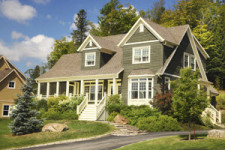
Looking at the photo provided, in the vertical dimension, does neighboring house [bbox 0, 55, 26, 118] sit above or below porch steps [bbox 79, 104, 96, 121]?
above

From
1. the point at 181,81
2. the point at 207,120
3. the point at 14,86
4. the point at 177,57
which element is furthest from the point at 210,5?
the point at 181,81

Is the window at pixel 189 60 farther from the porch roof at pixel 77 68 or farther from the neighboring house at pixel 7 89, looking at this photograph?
the neighboring house at pixel 7 89

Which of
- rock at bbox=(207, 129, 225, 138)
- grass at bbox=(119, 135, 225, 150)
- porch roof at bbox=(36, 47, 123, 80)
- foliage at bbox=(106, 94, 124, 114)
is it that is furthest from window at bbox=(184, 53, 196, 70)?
grass at bbox=(119, 135, 225, 150)

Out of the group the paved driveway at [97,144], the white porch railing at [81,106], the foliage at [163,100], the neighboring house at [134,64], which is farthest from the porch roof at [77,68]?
the paved driveway at [97,144]

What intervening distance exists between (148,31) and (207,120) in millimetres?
10260

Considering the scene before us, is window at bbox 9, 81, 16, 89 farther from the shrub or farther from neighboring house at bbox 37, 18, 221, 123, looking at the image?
the shrub

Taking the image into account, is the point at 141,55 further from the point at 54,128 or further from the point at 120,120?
the point at 54,128

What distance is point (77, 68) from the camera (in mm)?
35594

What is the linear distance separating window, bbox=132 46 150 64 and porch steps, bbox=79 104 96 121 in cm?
Result: 639

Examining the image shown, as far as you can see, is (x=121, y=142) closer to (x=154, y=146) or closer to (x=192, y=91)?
(x=154, y=146)

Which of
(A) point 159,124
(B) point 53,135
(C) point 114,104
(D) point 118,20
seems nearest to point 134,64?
(C) point 114,104

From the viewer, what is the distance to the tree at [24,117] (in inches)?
792

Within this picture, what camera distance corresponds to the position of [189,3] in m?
49.0

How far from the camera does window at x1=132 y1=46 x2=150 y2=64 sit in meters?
28.9
